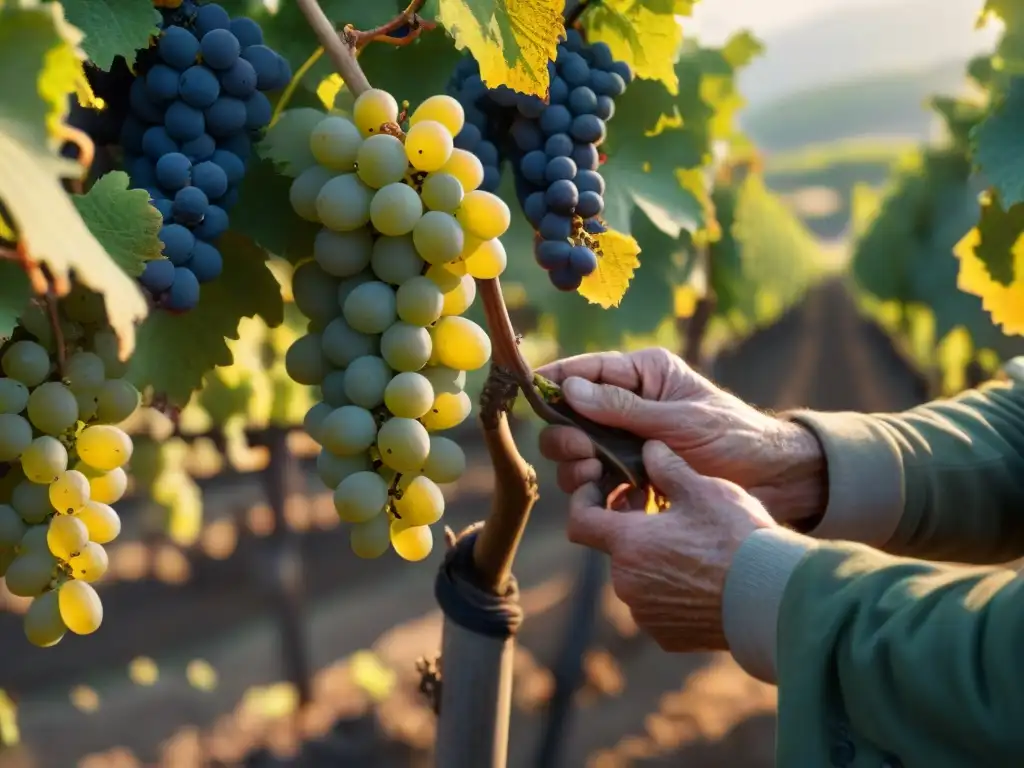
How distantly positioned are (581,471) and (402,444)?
0.47 metres

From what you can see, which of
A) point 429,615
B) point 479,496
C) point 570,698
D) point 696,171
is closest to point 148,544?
point 429,615

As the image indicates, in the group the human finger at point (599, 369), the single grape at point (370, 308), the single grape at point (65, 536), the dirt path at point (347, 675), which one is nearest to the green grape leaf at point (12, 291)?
the single grape at point (65, 536)

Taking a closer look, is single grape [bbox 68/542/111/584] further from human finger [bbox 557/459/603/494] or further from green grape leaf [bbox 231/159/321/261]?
human finger [bbox 557/459/603/494]

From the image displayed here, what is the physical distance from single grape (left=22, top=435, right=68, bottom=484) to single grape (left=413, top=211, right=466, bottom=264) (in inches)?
14.6

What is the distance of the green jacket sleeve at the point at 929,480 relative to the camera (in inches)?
63.2

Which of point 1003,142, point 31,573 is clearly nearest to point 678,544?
point 31,573

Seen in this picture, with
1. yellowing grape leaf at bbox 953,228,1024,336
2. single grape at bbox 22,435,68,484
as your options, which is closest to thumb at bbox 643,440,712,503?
single grape at bbox 22,435,68,484

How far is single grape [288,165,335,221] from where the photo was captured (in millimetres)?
992

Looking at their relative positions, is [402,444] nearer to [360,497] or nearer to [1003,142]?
[360,497]

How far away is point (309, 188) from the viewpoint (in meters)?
0.99

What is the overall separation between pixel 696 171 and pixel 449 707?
3.13 feet

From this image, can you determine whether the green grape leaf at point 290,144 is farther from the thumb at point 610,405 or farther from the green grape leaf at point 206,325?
the thumb at point 610,405

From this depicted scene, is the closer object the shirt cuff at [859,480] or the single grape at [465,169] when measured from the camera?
the single grape at [465,169]

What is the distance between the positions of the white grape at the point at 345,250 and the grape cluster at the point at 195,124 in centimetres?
12
